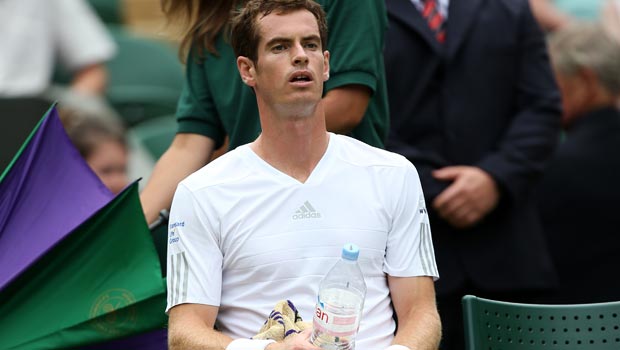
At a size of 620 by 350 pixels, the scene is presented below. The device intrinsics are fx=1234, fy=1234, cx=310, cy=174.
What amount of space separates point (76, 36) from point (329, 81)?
302 cm

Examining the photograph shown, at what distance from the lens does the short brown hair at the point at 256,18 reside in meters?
3.21

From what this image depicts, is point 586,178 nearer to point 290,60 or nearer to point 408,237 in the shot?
point 408,237

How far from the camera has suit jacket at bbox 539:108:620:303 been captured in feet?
16.5

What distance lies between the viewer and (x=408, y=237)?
326 cm

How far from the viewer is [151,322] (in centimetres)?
344

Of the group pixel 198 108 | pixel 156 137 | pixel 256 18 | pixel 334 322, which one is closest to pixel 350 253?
pixel 334 322

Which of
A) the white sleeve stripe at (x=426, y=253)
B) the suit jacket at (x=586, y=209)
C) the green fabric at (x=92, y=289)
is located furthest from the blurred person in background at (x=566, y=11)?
the green fabric at (x=92, y=289)

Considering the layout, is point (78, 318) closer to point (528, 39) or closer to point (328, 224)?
point (328, 224)

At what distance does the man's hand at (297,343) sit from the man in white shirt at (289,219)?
17 centimetres

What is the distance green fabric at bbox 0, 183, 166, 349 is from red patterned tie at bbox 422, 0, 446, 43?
4.85 ft

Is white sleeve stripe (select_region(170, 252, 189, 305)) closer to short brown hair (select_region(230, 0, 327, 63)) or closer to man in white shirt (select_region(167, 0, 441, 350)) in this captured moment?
man in white shirt (select_region(167, 0, 441, 350))

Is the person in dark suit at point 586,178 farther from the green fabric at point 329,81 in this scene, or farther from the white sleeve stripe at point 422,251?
the white sleeve stripe at point 422,251

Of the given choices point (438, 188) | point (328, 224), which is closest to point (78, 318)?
point (328, 224)

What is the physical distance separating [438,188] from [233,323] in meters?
1.35
